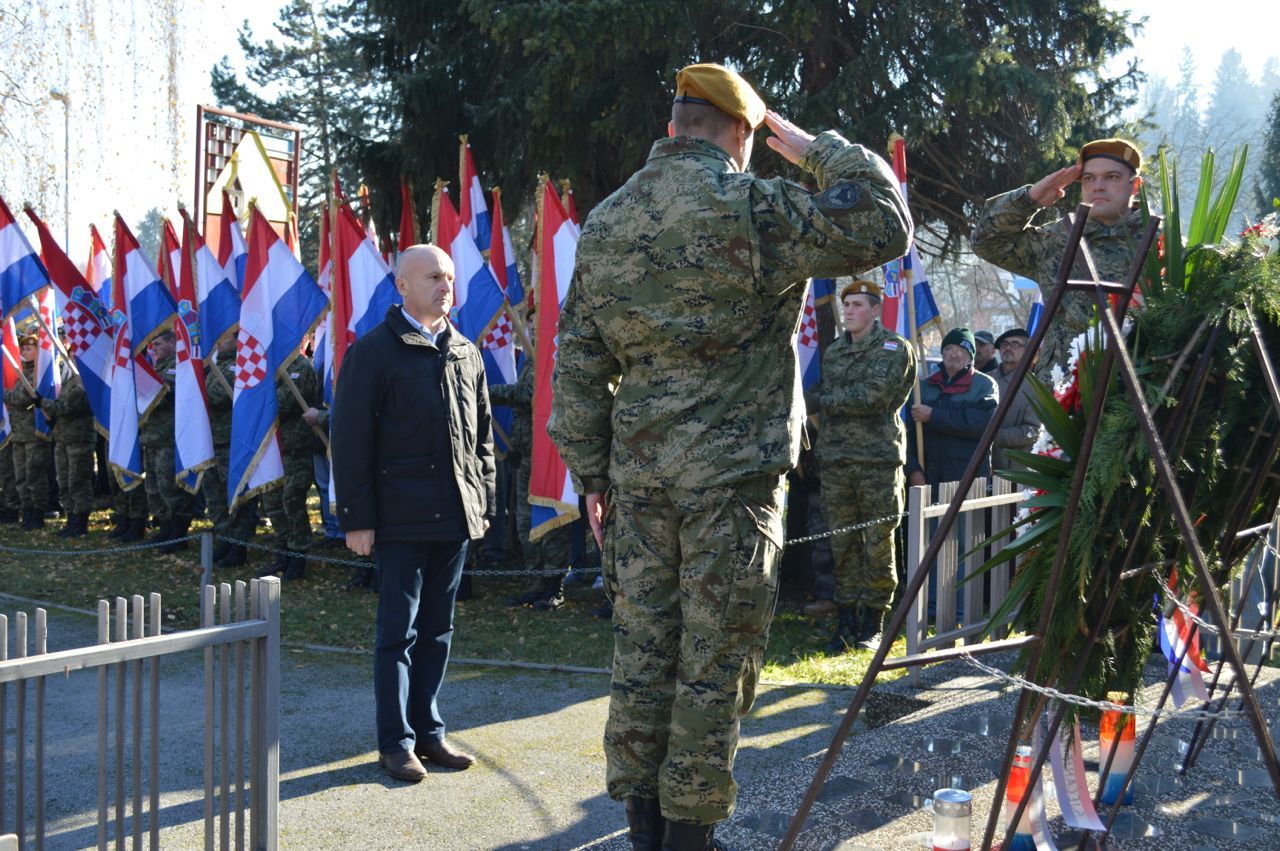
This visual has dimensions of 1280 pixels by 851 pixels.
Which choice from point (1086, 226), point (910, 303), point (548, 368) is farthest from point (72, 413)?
point (1086, 226)

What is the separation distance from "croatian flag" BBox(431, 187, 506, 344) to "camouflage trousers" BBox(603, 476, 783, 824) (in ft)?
20.5

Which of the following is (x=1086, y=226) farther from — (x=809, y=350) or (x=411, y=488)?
(x=809, y=350)

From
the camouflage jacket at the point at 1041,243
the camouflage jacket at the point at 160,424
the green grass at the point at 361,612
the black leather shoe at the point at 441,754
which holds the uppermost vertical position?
the camouflage jacket at the point at 1041,243

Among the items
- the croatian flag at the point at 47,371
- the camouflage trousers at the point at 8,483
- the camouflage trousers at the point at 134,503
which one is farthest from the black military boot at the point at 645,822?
the camouflage trousers at the point at 8,483

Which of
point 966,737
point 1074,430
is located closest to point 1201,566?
point 1074,430

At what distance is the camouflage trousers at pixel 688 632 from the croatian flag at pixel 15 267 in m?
10.2

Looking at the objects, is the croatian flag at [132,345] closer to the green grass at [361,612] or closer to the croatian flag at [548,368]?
the green grass at [361,612]

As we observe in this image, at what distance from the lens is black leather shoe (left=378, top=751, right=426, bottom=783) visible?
4707mm

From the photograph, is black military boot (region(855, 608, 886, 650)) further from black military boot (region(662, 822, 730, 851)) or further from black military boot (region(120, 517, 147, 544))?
black military boot (region(120, 517, 147, 544))

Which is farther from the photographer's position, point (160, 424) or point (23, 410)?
point (23, 410)

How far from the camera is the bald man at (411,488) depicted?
15.6 ft

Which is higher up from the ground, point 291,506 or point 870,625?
point 291,506

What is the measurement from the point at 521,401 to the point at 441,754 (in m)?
4.53

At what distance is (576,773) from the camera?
15.9 ft
